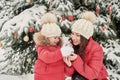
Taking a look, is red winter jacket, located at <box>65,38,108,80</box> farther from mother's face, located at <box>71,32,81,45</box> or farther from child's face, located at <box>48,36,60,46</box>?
child's face, located at <box>48,36,60,46</box>

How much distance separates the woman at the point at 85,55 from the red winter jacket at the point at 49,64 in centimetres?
11

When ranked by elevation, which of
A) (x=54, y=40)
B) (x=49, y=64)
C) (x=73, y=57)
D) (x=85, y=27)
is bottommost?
(x=49, y=64)

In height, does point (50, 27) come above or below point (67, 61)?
above

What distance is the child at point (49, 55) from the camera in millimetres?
4324

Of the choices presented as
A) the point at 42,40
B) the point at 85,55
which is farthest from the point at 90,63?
the point at 42,40

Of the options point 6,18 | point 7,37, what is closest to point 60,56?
point 7,37

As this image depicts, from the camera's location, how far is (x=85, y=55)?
443 centimetres

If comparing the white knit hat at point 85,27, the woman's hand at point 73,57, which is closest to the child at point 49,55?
the woman's hand at point 73,57

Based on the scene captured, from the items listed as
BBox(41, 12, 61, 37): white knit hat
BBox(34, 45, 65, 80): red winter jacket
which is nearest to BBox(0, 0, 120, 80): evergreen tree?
BBox(41, 12, 61, 37): white knit hat

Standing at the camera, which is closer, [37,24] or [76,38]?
[76,38]

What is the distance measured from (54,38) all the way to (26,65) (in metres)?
2.78

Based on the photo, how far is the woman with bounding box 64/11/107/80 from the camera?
4.31 metres

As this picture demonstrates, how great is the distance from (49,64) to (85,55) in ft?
1.39

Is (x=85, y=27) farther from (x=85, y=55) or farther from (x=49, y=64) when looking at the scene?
(x=49, y=64)
